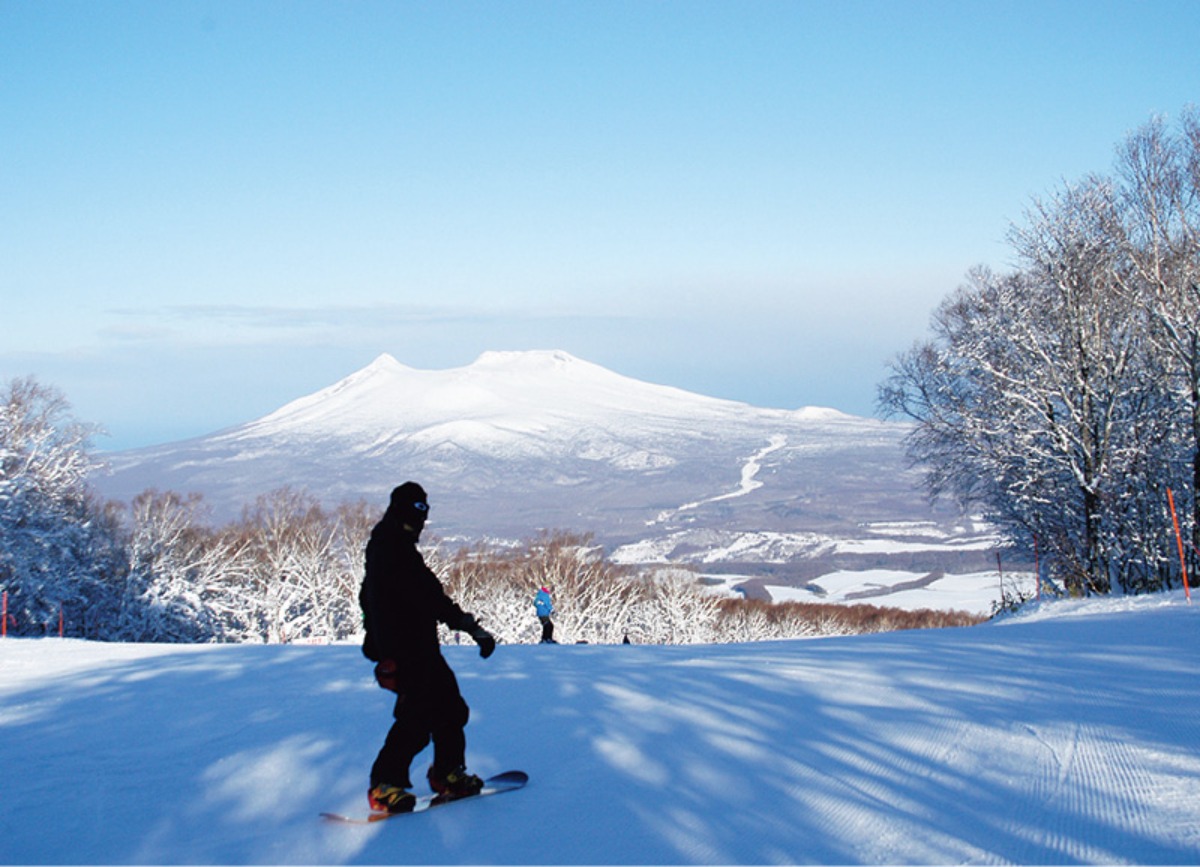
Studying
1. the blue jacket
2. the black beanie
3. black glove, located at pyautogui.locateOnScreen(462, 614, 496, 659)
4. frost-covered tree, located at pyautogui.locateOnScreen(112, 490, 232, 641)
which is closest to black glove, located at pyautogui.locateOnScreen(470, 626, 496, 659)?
black glove, located at pyautogui.locateOnScreen(462, 614, 496, 659)

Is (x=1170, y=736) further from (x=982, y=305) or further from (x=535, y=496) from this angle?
(x=535, y=496)

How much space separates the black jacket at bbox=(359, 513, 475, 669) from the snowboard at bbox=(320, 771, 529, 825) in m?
0.81

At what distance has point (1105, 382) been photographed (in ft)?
72.7

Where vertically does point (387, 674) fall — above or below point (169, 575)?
above

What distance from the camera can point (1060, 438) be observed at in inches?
870

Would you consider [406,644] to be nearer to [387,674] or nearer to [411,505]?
[387,674]

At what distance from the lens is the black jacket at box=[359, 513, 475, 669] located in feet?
16.0

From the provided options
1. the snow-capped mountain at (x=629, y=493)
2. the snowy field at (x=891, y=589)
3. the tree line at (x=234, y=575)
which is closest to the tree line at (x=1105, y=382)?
the tree line at (x=234, y=575)

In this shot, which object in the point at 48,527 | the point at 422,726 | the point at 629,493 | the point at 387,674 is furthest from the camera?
the point at 629,493

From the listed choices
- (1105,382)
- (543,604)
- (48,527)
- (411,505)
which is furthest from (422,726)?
(48,527)

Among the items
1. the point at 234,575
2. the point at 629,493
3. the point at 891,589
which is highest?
the point at 629,493

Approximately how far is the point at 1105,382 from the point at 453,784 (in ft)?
71.2

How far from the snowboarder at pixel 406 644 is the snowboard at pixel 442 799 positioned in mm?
50

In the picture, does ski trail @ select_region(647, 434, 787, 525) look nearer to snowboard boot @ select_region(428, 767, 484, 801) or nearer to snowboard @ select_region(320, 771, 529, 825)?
snowboard @ select_region(320, 771, 529, 825)
